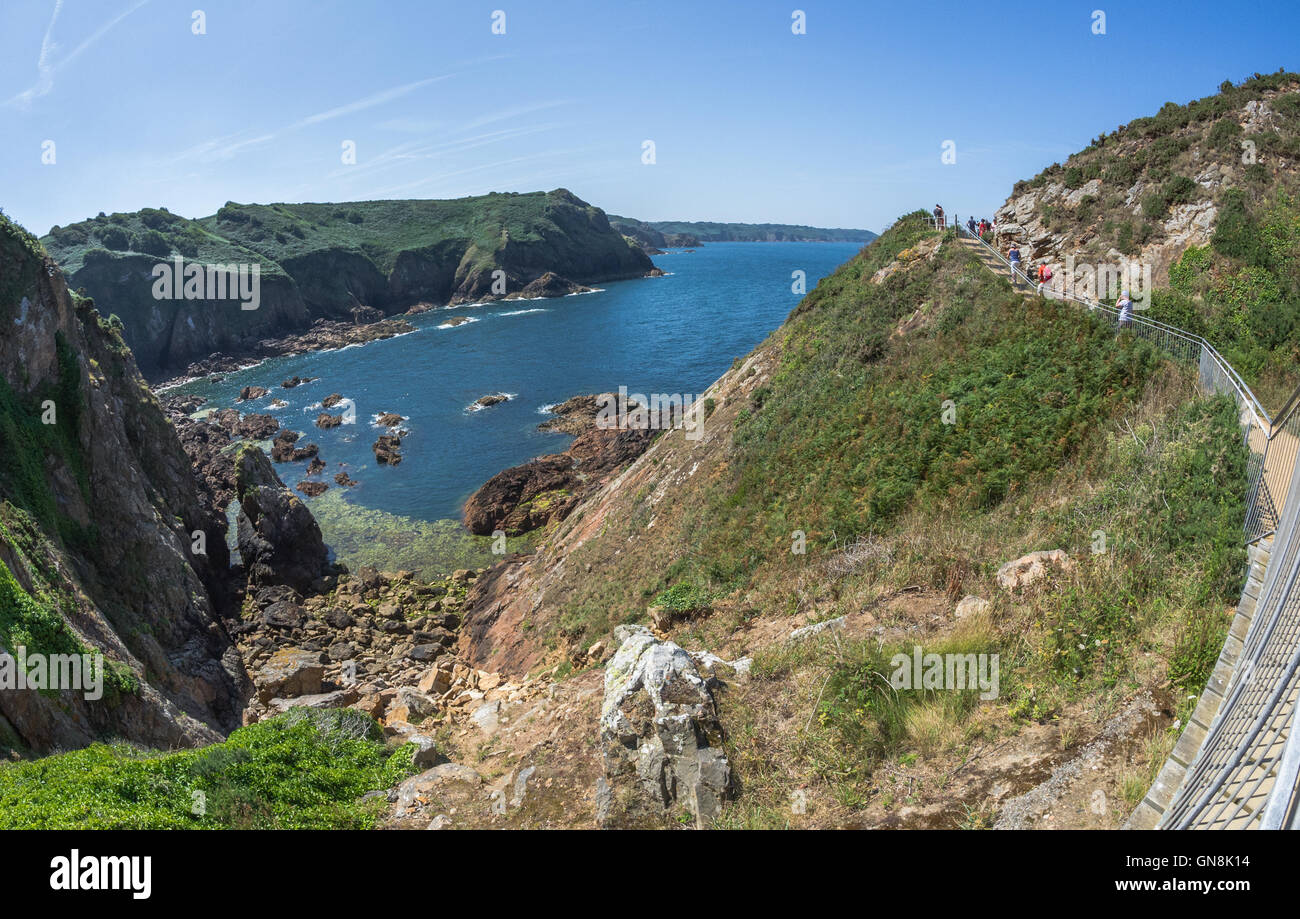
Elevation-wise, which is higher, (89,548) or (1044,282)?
(1044,282)

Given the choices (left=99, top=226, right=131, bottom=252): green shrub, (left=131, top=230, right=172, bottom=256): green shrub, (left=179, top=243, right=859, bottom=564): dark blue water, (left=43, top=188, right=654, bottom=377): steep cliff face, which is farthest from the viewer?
(left=131, top=230, right=172, bottom=256): green shrub

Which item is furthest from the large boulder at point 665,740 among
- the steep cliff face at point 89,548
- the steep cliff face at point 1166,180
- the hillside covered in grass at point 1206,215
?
the steep cliff face at point 1166,180

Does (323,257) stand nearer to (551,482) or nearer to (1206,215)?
(551,482)

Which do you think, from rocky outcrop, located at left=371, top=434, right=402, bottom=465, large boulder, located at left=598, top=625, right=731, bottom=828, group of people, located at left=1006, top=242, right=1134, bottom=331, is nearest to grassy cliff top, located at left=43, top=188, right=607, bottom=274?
rocky outcrop, located at left=371, top=434, right=402, bottom=465

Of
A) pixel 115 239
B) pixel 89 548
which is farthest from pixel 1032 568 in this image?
pixel 115 239

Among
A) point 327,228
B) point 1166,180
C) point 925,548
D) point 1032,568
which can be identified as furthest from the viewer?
point 327,228

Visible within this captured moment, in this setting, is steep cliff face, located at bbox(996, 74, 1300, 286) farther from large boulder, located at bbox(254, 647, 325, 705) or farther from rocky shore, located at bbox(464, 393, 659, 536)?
large boulder, located at bbox(254, 647, 325, 705)

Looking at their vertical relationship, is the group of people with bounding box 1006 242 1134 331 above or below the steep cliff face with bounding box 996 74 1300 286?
below
